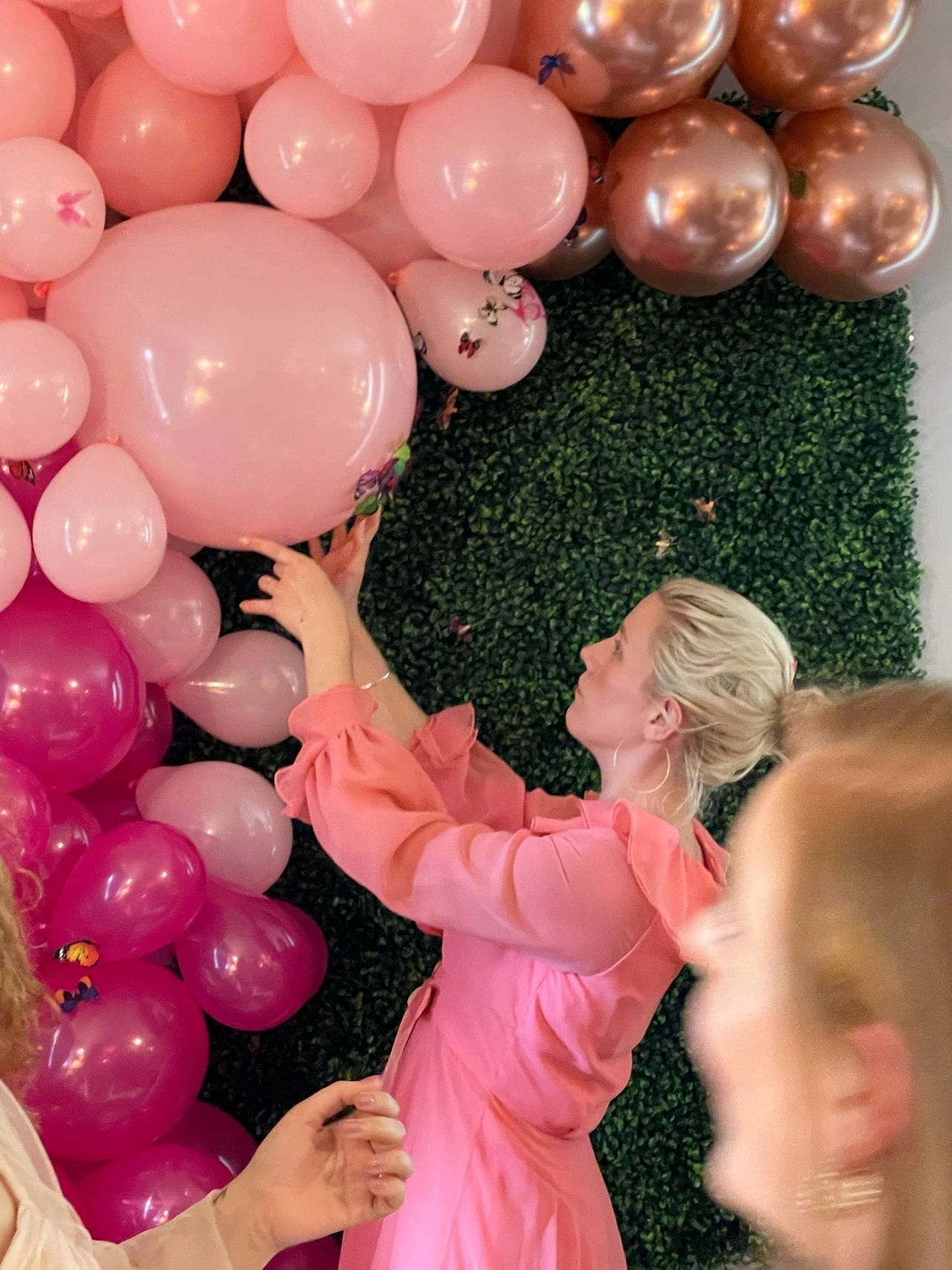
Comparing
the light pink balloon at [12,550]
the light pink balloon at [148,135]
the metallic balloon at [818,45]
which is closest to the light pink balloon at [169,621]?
the light pink balloon at [12,550]

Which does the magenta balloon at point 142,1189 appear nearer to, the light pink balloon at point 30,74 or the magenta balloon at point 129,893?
the magenta balloon at point 129,893

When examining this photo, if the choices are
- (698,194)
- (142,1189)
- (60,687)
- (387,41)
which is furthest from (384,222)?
(142,1189)

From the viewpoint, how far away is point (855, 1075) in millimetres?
786

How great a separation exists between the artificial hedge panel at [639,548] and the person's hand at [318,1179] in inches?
29.9

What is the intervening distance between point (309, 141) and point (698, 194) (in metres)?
0.59

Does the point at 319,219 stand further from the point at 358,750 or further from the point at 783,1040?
the point at 783,1040

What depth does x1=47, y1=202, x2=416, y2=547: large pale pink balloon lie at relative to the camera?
4.91ft

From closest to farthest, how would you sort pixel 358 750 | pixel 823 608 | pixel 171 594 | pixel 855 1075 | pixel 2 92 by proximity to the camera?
pixel 855 1075
pixel 2 92
pixel 358 750
pixel 171 594
pixel 823 608

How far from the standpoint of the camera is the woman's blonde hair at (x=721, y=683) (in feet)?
5.22

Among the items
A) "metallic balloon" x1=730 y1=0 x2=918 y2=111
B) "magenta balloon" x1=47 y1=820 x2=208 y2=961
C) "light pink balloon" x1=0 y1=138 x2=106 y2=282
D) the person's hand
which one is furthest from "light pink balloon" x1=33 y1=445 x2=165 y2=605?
"metallic balloon" x1=730 y1=0 x2=918 y2=111

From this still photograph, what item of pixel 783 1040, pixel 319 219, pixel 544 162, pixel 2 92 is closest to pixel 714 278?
pixel 544 162

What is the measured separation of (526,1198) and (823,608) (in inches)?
44.8

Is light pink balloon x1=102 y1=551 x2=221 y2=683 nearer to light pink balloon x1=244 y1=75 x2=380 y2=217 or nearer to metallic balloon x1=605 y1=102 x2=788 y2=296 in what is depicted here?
light pink balloon x1=244 y1=75 x2=380 y2=217

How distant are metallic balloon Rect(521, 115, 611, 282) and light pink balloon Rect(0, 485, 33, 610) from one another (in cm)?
90
